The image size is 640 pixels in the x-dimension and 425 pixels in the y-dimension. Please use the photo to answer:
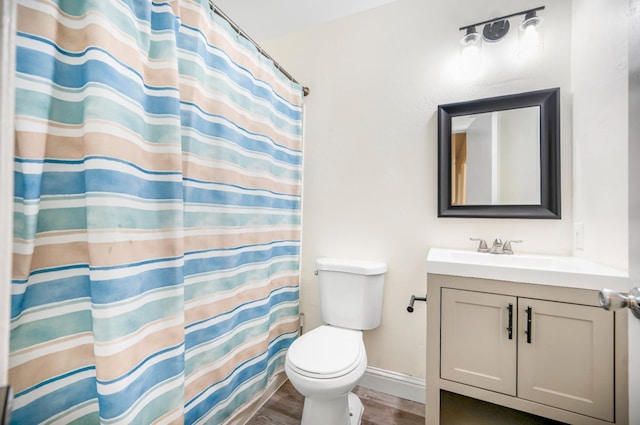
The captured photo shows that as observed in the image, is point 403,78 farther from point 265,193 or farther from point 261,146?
point 265,193

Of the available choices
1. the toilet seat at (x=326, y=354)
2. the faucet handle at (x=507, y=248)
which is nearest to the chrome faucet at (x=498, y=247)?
the faucet handle at (x=507, y=248)

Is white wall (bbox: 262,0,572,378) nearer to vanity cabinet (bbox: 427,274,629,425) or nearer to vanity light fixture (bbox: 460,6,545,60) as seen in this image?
vanity light fixture (bbox: 460,6,545,60)

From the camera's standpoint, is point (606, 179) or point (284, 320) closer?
point (606, 179)

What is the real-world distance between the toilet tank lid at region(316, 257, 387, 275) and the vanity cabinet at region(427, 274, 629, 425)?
0.44m

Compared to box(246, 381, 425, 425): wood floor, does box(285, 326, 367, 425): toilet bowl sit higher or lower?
higher

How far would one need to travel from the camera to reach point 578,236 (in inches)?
51.7

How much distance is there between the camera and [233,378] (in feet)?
4.45

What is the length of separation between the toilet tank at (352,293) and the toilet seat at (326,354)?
0.11m

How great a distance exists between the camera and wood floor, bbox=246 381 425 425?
1.48 metres

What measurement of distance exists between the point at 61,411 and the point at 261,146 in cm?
130

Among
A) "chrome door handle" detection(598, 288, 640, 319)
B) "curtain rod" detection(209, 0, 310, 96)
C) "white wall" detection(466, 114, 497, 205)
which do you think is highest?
"curtain rod" detection(209, 0, 310, 96)

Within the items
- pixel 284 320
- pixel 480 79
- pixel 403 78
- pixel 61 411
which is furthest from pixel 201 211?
pixel 480 79

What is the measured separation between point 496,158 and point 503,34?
0.67 m

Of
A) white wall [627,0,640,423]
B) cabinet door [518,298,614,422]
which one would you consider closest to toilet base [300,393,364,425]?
cabinet door [518,298,614,422]
